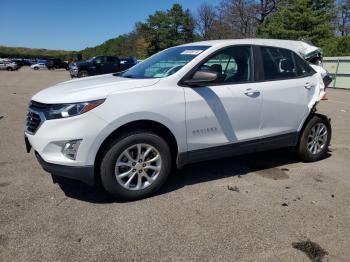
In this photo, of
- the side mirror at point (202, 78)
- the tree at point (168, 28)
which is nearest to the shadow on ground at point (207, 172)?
the side mirror at point (202, 78)

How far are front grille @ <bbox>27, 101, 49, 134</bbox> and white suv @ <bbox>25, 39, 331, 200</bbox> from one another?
0.04ft

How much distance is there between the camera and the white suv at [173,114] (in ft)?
11.8

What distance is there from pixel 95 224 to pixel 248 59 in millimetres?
2814

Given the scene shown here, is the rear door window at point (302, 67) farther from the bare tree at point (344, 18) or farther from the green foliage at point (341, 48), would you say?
the bare tree at point (344, 18)

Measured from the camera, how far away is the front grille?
12.0 feet

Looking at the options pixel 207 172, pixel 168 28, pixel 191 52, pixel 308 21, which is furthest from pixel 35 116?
pixel 168 28

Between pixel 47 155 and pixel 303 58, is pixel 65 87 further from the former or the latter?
pixel 303 58

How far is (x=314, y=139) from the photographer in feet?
17.6

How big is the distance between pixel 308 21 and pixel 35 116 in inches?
1315

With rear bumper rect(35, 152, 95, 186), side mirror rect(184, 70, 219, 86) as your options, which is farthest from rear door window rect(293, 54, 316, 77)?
rear bumper rect(35, 152, 95, 186)

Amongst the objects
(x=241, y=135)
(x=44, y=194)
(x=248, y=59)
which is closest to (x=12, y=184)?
(x=44, y=194)

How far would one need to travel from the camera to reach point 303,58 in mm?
5234

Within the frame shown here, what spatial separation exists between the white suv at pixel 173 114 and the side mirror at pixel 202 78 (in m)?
0.01

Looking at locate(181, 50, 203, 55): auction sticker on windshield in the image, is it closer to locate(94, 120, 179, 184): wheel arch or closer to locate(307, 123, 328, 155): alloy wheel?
locate(94, 120, 179, 184): wheel arch
